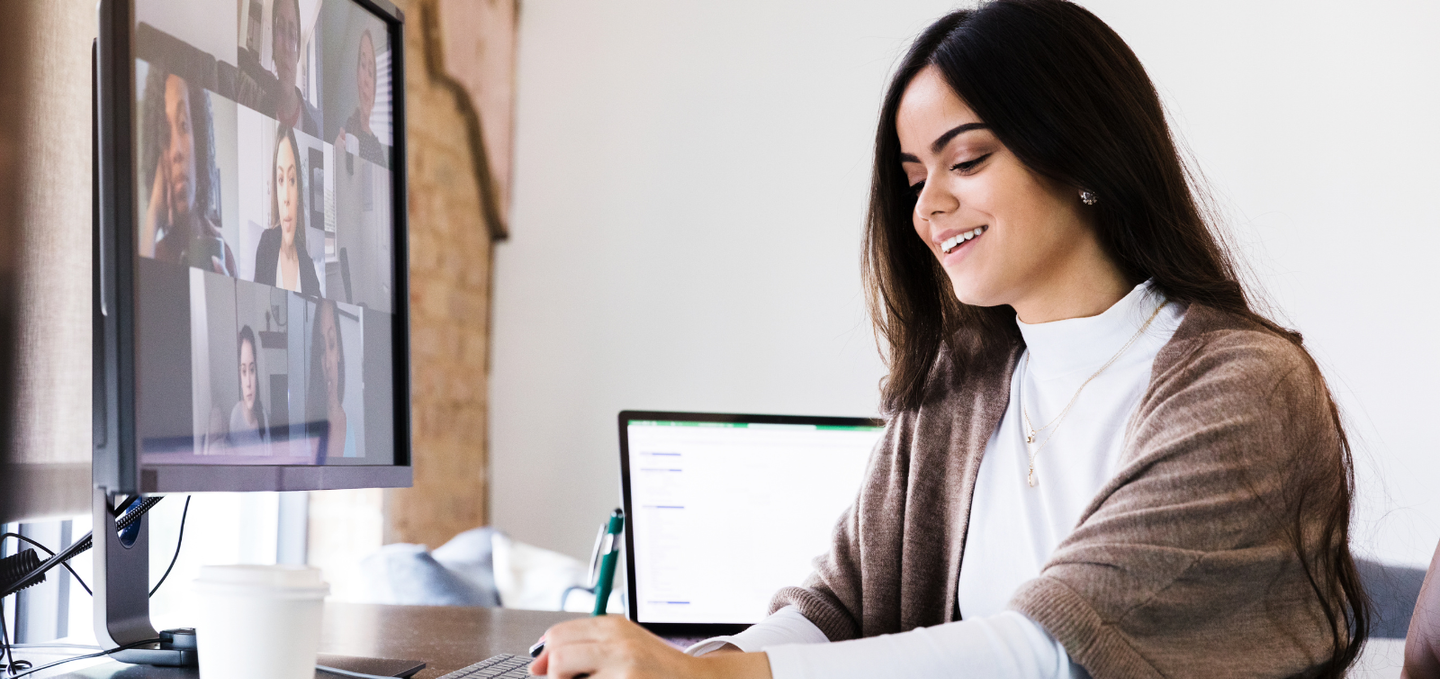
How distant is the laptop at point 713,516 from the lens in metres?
1.40

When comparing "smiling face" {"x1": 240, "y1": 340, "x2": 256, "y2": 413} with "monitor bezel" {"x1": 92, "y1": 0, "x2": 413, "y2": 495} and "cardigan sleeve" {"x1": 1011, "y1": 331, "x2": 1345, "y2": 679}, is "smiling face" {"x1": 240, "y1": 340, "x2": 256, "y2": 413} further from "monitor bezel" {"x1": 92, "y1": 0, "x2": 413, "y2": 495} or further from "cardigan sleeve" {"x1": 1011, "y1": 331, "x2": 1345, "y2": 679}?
"cardigan sleeve" {"x1": 1011, "y1": 331, "x2": 1345, "y2": 679}

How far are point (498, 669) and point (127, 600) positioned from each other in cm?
32

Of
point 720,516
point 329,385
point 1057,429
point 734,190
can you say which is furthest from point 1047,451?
point 734,190

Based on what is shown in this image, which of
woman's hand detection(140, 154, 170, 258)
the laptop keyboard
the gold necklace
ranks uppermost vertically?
woman's hand detection(140, 154, 170, 258)

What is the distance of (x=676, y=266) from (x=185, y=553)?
1.49 meters

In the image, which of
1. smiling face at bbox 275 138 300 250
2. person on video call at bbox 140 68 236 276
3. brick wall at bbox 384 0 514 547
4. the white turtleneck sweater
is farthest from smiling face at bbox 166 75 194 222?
brick wall at bbox 384 0 514 547

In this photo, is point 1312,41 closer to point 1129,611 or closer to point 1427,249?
point 1427,249

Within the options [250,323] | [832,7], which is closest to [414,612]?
[250,323]

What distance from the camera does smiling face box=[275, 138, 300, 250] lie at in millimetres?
849

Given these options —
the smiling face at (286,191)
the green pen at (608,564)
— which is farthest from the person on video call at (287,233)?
the green pen at (608,564)

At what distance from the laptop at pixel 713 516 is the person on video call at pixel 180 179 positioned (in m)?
0.72

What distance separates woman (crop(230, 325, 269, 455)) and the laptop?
642mm

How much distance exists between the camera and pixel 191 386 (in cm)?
72

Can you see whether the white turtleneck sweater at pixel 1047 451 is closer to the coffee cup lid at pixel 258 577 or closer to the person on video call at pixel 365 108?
the coffee cup lid at pixel 258 577
